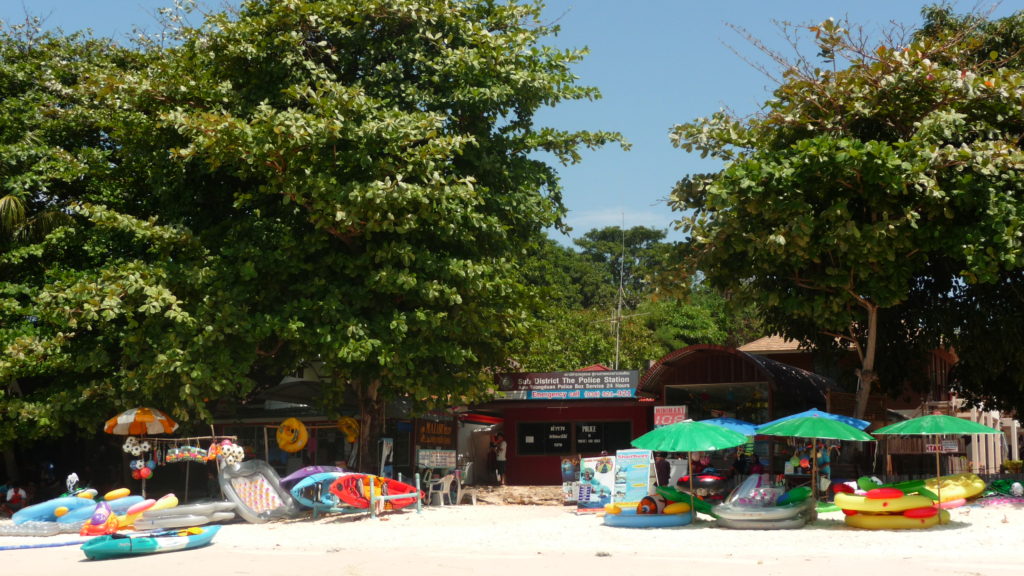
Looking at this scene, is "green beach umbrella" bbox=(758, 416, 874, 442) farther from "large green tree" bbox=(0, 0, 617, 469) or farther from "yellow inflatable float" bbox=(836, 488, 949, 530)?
"large green tree" bbox=(0, 0, 617, 469)

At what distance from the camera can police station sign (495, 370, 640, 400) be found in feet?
84.4

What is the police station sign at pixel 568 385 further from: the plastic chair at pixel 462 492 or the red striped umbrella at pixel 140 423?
the red striped umbrella at pixel 140 423

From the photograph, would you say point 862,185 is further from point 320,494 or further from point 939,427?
point 320,494

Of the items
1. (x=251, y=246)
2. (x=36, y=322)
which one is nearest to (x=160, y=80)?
(x=251, y=246)

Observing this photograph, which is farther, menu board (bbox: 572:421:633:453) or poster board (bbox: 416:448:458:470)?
menu board (bbox: 572:421:633:453)

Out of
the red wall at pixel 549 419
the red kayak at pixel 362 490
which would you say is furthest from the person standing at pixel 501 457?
the red kayak at pixel 362 490

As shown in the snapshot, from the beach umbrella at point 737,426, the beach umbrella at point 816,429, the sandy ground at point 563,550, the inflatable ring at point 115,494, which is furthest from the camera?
the beach umbrella at point 737,426

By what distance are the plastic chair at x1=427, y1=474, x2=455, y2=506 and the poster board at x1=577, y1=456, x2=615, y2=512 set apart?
10.7ft

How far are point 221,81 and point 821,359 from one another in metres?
16.0

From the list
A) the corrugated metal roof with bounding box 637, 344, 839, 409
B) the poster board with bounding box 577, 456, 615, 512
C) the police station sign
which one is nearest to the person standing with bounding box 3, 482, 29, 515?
the police station sign

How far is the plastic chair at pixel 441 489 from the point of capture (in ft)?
70.9

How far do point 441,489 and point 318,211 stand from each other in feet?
23.2

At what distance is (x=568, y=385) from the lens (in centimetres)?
2619

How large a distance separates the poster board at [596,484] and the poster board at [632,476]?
0.22 meters
